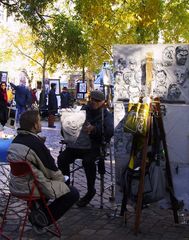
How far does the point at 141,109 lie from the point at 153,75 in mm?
558

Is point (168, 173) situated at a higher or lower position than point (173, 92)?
lower

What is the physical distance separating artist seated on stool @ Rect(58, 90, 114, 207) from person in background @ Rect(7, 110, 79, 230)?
1.36 meters

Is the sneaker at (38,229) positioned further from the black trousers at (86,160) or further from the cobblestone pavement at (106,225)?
the black trousers at (86,160)

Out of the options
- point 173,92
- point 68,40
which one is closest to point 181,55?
point 173,92

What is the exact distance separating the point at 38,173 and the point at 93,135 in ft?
5.95

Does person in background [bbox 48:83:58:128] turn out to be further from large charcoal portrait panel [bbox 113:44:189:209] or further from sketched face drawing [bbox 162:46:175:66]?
sketched face drawing [bbox 162:46:175:66]

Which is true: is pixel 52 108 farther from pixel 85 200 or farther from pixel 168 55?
pixel 168 55

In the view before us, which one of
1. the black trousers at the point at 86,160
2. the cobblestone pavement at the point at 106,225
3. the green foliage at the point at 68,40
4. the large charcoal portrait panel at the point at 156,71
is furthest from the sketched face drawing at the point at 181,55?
the green foliage at the point at 68,40

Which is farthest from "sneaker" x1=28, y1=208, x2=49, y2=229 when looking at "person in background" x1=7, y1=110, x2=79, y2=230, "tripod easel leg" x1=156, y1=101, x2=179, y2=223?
"tripod easel leg" x1=156, y1=101, x2=179, y2=223

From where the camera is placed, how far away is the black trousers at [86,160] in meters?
6.71

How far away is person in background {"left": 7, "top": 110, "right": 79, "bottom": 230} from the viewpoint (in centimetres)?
498

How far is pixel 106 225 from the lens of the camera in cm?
578

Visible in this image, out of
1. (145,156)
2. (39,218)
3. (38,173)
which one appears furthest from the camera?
(145,156)

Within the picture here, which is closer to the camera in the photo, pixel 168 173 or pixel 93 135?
pixel 168 173
